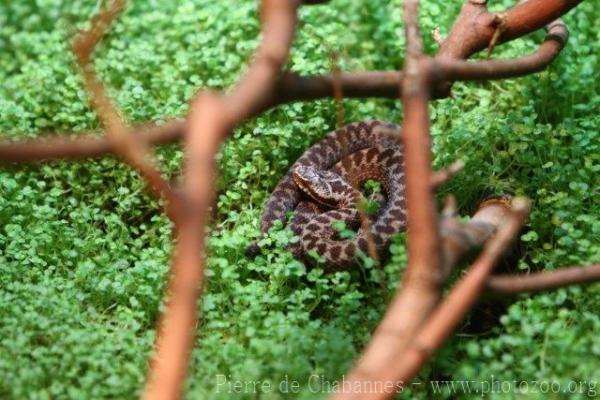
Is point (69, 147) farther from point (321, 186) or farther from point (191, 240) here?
point (321, 186)

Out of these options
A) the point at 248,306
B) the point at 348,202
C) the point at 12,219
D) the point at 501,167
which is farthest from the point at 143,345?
the point at 501,167

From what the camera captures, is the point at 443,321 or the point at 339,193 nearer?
the point at 443,321

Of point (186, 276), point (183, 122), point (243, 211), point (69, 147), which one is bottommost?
point (186, 276)

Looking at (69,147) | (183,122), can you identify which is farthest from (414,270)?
(69,147)

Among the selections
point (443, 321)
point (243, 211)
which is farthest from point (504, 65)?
point (243, 211)

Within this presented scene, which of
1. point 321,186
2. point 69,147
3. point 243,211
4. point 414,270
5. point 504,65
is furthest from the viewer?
point 321,186

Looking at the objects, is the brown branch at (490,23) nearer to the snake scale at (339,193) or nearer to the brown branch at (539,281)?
the snake scale at (339,193)

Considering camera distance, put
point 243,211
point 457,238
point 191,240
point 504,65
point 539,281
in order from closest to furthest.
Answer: point 191,240
point 457,238
point 539,281
point 504,65
point 243,211

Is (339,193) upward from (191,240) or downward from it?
upward
